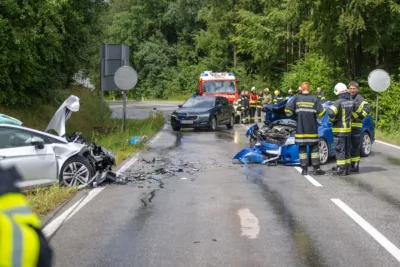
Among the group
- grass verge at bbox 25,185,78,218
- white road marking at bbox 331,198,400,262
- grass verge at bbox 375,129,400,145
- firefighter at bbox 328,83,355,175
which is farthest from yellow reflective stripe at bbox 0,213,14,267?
grass verge at bbox 375,129,400,145

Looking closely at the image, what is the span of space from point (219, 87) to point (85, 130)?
1069 centimetres

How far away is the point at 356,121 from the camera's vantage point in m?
11.9

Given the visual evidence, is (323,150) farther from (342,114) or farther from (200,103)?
(200,103)

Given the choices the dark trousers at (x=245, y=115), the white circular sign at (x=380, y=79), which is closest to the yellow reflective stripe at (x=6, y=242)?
the white circular sign at (x=380, y=79)

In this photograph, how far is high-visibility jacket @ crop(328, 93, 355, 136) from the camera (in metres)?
11.6

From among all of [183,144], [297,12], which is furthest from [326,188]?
[297,12]

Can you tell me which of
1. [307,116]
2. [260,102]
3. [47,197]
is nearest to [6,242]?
[47,197]

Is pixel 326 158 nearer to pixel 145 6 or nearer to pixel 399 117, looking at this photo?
pixel 399 117

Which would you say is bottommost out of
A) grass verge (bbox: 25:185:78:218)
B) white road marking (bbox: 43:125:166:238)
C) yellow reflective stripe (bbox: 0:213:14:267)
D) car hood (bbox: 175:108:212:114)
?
white road marking (bbox: 43:125:166:238)

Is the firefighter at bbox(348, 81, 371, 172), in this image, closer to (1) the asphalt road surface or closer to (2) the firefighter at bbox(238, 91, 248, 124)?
(1) the asphalt road surface

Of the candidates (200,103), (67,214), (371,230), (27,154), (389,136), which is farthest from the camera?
(200,103)

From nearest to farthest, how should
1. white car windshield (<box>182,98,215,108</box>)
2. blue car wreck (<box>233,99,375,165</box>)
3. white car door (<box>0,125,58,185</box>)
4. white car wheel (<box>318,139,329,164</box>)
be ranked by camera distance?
white car door (<box>0,125,58,185</box>)
blue car wreck (<box>233,99,375,165</box>)
white car wheel (<box>318,139,329,164</box>)
white car windshield (<box>182,98,215,108</box>)

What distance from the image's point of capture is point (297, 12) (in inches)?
1085

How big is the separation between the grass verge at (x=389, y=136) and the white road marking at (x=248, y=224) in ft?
40.3
